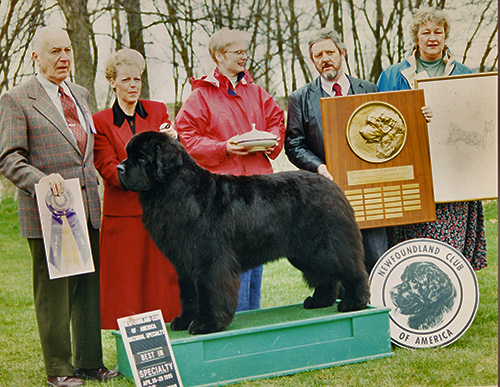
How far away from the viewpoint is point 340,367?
2975 millimetres

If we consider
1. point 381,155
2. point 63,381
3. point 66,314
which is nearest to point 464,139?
point 381,155

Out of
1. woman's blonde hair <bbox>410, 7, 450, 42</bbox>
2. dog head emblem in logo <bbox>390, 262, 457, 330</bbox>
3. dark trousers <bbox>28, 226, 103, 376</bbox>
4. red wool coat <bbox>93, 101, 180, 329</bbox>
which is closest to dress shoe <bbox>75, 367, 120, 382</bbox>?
dark trousers <bbox>28, 226, 103, 376</bbox>

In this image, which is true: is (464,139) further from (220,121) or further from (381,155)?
A: (220,121)

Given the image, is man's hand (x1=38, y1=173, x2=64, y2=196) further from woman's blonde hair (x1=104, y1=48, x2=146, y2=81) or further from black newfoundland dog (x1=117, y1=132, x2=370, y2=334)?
woman's blonde hair (x1=104, y1=48, x2=146, y2=81)

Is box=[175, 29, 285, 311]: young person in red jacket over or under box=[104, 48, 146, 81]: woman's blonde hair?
under

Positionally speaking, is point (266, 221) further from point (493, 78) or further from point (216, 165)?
point (493, 78)

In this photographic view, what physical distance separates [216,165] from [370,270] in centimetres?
123

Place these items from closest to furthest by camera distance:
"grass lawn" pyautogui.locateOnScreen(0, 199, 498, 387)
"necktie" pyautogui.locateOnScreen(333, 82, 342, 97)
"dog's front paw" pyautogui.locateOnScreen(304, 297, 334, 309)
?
"grass lawn" pyautogui.locateOnScreen(0, 199, 498, 387)
"dog's front paw" pyautogui.locateOnScreen(304, 297, 334, 309)
"necktie" pyautogui.locateOnScreen(333, 82, 342, 97)

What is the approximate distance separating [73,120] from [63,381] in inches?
50.9

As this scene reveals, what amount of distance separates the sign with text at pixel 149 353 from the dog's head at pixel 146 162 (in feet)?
2.12

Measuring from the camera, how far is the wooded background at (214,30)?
3619 millimetres

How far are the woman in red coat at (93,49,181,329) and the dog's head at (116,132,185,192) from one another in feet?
0.99

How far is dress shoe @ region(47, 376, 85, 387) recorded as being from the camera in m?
2.77

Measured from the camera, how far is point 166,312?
3211 mm
